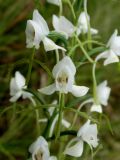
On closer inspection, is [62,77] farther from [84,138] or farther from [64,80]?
[84,138]

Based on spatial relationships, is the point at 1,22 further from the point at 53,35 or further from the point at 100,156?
the point at 53,35

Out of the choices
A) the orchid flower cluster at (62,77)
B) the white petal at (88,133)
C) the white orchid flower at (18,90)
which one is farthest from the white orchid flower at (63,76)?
the white orchid flower at (18,90)

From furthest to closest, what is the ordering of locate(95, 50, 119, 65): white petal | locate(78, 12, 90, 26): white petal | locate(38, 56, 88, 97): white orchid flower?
locate(78, 12, 90, 26): white petal
locate(95, 50, 119, 65): white petal
locate(38, 56, 88, 97): white orchid flower

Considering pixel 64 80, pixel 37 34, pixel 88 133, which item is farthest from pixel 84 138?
pixel 37 34

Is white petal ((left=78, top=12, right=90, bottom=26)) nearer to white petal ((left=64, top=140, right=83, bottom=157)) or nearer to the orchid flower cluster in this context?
the orchid flower cluster

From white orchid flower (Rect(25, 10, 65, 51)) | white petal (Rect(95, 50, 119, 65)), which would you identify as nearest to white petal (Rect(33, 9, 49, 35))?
white orchid flower (Rect(25, 10, 65, 51))

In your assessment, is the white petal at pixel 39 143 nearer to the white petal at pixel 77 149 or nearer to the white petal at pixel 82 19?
the white petal at pixel 77 149
